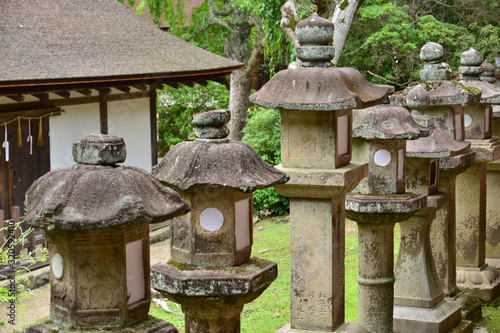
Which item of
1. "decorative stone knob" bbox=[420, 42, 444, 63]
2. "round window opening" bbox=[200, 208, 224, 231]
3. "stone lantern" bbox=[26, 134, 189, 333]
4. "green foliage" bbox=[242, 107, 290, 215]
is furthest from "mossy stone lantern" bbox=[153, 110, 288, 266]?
"green foliage" bbox=[242, 107, 290, 215]

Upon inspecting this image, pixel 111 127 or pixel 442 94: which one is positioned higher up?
pixel 442 94

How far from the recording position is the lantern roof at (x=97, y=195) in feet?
9.20

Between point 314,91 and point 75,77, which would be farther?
point 75,77

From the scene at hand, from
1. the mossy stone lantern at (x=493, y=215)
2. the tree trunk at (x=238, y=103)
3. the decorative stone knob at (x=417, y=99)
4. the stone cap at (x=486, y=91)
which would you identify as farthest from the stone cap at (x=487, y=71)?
the tree trunk at (x=238, y=103)

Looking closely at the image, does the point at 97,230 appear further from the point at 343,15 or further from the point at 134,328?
the point at 343,15

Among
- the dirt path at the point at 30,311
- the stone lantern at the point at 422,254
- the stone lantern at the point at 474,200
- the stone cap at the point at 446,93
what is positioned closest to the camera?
the stone lantern at the point at 422,254

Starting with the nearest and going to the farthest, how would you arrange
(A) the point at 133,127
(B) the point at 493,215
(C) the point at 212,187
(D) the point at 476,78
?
1. (C) the point at 212,187
2. (D) the point at 476,78
3. (B) the point at 493,215
4. (A) the point at 133,127

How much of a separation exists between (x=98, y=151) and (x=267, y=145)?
11.8 meters

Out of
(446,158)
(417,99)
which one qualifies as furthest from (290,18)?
(417,99)

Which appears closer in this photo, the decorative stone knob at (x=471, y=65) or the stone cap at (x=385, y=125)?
the stone cap at (x=385, y=125)

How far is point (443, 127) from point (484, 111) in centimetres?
121

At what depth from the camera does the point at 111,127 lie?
512 inches

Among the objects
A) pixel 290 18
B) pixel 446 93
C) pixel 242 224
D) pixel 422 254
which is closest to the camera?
pixel 242 224

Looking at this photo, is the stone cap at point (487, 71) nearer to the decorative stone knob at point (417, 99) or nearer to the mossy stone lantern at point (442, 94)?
the mossy stone lantern at point (442, 94)
